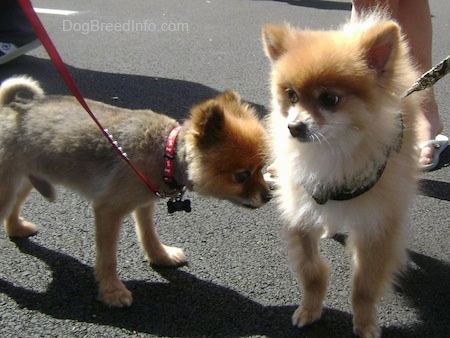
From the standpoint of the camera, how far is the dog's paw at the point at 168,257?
2.98 metres

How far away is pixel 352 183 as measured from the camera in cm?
221

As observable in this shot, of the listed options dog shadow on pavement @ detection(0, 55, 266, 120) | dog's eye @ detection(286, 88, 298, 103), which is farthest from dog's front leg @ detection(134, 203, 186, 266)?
dog shadow on pavement @ detection(0, 55, 266, 120)

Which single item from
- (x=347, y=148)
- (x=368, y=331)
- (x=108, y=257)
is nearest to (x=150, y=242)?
(x=108, y=257)

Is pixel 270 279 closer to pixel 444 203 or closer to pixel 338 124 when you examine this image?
pixel 338 124

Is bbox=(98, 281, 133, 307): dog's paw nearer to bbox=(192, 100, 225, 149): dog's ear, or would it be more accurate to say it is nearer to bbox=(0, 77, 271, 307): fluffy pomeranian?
bbox=(0, 77, 271, 307): fluffy pomeranian

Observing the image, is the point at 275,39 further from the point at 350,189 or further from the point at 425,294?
the point at 425,294

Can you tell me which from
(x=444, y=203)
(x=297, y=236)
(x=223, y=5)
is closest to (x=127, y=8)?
Result: (x=223, y=5)

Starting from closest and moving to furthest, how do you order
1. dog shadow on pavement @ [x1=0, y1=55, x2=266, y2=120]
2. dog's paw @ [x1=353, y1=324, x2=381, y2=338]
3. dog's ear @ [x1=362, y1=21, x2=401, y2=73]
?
dog's ear @ [x1=362, y1=21, x2=401, y2=73] → dog's paw @ [x1=353, y1=324, x2=381, y2=338] → dog shadow on pavement @ [x1=0, y1=55, x2=266, y2=120]

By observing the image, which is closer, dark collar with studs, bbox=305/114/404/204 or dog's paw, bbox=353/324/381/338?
dark collar with studs, bbox=305/114/404/204

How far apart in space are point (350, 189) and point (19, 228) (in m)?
1.91

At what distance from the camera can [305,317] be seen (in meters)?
2.55

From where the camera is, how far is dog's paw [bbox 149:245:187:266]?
9.79 ft

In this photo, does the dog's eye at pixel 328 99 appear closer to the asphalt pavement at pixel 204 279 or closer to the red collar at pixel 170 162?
the red collar at pixel 170 162

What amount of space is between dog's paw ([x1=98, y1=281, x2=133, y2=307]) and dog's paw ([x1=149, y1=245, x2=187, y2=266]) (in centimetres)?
32
